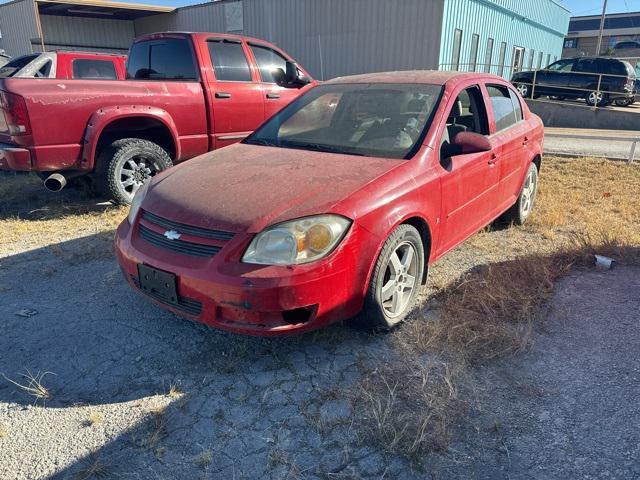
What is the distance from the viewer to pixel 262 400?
252cm

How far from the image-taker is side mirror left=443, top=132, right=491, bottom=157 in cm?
334

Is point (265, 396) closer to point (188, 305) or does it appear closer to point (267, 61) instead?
point (188, 305)

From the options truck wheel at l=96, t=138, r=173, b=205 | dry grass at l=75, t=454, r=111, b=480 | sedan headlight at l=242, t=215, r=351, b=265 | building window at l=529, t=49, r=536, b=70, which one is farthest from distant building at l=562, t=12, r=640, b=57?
dry grass at l=75, t=454, r=111, b=480

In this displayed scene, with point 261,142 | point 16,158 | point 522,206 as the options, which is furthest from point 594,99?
point 16,158

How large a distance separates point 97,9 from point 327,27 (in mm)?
9958

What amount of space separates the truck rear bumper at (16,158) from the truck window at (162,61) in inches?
84.1

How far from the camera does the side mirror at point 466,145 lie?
11.0 ft

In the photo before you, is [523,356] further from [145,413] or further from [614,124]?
[614,124]

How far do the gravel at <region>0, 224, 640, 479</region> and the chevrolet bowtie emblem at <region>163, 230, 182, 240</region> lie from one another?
721 millimetres

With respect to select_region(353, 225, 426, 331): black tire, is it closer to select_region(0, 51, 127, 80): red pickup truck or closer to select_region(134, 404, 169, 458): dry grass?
select_region(134, 404, 169, 458): dry grass

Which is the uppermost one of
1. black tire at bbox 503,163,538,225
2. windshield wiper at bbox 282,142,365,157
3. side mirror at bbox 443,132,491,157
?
side mirror at bbox 443,132,491,157

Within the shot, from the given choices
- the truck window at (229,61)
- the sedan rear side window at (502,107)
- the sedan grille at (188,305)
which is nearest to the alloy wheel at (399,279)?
the sedan grille at (188,305)

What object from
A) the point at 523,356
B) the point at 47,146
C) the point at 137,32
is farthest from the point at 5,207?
the point at 137,32

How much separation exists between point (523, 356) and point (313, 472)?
154cm
